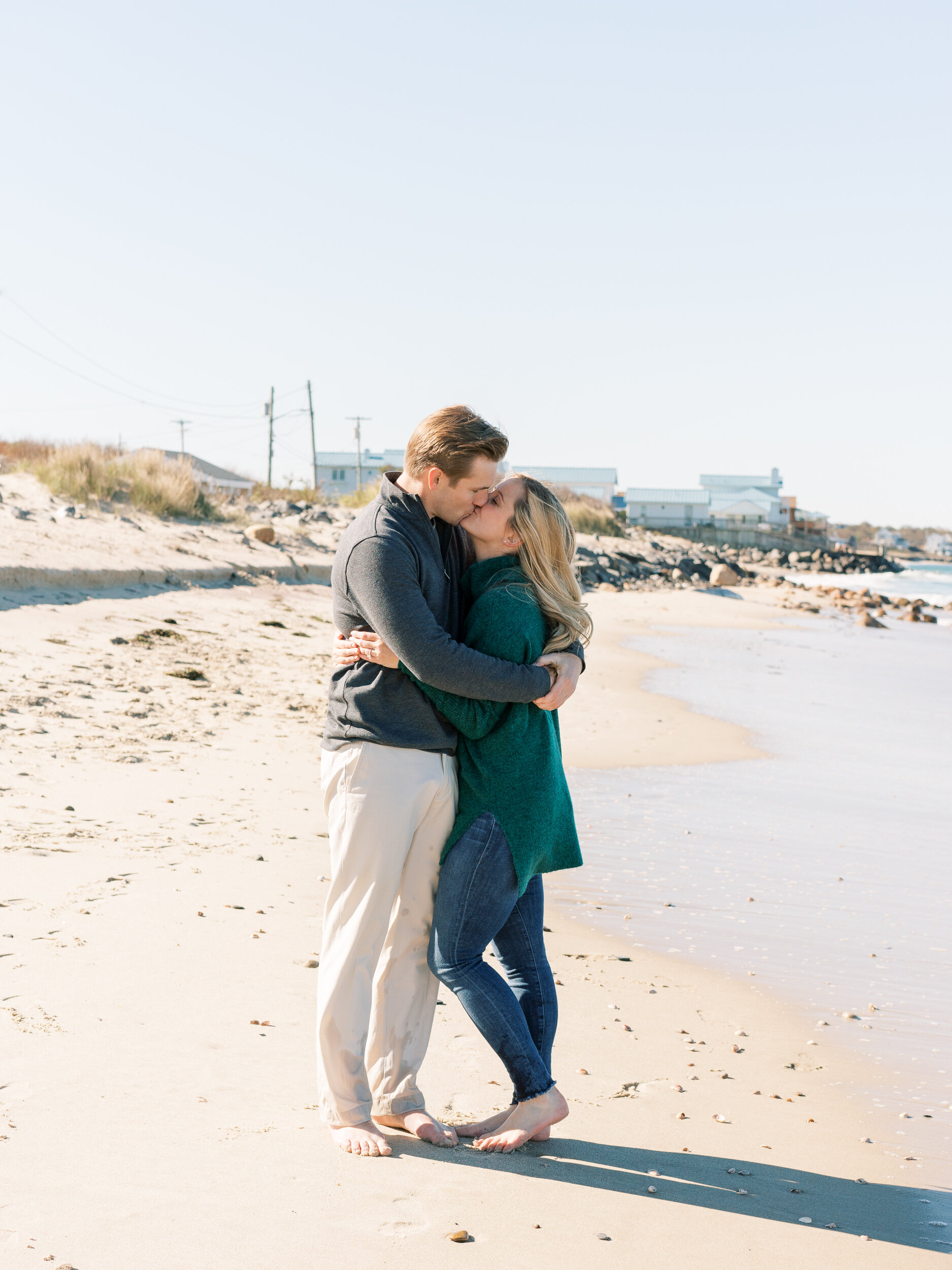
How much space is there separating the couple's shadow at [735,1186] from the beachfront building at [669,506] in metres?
85.8

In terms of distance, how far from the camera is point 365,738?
2.97m

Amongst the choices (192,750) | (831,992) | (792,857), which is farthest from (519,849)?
(192,750)

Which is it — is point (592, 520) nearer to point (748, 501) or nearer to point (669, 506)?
point (669, 506)

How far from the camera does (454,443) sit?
116 inches

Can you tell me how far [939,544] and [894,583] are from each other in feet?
330

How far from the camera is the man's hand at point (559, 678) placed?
9.87 ft

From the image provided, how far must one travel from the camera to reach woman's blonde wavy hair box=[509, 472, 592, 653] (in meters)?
3.06

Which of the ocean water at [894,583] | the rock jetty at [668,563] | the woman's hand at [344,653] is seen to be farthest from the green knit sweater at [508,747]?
the ocean water at [894,583]

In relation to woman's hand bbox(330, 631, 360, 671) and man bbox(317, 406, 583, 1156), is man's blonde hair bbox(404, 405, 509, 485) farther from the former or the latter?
woman's hand bbox(330, 631, 360, 671)

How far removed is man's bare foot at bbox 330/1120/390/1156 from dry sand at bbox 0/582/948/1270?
0.13ft

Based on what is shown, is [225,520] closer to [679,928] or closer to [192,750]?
[192,750]

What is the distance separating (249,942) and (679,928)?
2052 mm

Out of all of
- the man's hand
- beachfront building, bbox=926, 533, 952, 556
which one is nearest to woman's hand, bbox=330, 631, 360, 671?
the man's hand

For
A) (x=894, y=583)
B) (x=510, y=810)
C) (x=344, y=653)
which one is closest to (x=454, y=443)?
A: (x=344, y=653)
